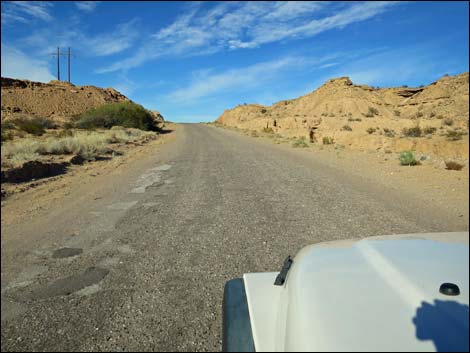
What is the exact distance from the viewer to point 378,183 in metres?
6.37

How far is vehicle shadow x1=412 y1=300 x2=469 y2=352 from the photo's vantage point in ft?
2.80

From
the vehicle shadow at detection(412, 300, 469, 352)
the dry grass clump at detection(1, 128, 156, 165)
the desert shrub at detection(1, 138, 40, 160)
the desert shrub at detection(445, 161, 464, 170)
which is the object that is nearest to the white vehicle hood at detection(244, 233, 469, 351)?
the vehicle shadow at detection(412, 300, 469, 352)

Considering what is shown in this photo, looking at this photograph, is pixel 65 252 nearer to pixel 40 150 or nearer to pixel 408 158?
pixel 408 158

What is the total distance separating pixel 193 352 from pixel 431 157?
5166 mm

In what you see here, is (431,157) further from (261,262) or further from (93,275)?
(93,275)

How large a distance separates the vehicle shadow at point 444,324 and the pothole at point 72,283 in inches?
93.4

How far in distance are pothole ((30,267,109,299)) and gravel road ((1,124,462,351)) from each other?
0.01m

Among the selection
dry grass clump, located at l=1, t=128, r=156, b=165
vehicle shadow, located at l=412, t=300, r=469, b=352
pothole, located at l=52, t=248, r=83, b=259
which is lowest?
pothole, located at l=52, t=248, r=83, b=259

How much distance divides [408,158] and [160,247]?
4.74m

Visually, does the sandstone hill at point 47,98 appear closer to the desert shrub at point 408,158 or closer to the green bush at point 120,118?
the green bush at point 120,118

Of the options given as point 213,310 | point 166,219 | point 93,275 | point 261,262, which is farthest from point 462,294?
point 166,219

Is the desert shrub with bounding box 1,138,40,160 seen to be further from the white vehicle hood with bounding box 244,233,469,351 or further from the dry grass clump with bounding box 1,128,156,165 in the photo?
the white vehicle hood with bounding box 244,233,469,351

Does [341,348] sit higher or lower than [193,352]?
higher

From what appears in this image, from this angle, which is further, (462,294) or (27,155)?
(27,155)
